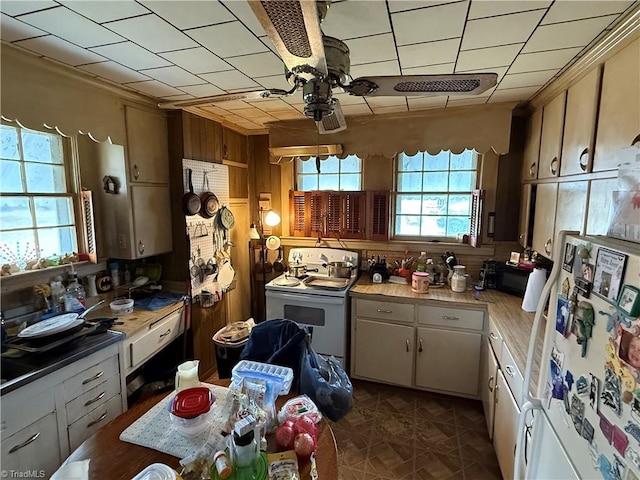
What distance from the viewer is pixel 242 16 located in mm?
1312

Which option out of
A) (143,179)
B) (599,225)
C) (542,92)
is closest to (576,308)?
(599,225)

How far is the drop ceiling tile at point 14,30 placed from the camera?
4.42ft

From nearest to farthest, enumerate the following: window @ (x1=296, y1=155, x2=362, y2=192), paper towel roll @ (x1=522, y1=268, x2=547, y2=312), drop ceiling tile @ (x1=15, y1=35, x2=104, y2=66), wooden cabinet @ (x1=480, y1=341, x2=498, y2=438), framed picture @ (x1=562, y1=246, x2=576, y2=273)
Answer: framed picture @ (x1=562, y1=246, x2=576, y2=273) → drop ceiling tile @ (x1=15, y1=35, x2=104, y2=66) → wooden cabinet @ (x1=480, y1=341, x2=498, y2=438) → paper towel roll @ (x1=522, y1=268, x2=547, y2=312) → window @ (x1=296, y1=155, x2=362, y2=192)

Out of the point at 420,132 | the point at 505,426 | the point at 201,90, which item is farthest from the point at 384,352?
the point at 201,90

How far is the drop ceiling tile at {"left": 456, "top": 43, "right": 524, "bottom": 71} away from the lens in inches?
→ 62.9

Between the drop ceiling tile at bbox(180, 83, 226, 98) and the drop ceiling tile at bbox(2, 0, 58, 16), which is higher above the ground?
the drop ceiling tile at bbox(180, 83, 226, 98)

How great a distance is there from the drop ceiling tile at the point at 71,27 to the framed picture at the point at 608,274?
2022 millimetres

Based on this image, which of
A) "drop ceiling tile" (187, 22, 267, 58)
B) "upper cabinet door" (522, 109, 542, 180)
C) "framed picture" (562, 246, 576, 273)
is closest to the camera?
"framed picture" (562, 246, 576, 273)

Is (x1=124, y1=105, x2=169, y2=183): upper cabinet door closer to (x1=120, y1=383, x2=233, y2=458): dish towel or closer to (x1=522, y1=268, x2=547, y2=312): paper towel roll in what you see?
(x1=120, y1=383, x2=233, y2=458): dish towel

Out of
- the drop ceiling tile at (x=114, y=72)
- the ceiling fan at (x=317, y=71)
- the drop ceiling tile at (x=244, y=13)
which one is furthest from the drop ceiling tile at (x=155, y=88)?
the drop ceiling tile at (x=244, y=13)

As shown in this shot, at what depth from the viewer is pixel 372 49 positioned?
5.23ft

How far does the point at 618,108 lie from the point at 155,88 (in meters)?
2.58

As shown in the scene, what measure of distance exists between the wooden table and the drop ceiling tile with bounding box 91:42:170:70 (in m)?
1.75

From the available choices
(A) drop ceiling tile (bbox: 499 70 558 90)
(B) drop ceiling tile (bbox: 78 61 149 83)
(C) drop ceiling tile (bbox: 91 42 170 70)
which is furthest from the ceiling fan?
(A) drop ceiling tile (bbox: 499 70 558 90)
